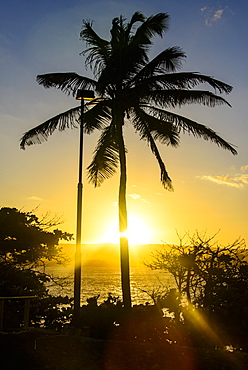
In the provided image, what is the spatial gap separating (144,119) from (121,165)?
211 cm

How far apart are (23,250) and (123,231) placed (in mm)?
4309

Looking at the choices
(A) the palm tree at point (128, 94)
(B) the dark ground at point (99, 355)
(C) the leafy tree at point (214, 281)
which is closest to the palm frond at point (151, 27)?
(A) the palm tree at point (128, 94)

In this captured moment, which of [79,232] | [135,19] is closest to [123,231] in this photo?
[79,232]

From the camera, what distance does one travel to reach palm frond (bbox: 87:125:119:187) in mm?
14904

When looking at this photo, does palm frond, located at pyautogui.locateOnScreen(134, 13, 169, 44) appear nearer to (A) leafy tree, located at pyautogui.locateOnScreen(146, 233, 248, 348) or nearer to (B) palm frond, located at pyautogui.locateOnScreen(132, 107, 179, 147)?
(B) palm frond, located at pyautogui.locateOnScreen(132, 107, 179, 147)

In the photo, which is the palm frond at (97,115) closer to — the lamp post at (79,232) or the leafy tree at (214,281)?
the lamp post at (79,232)

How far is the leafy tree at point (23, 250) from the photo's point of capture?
14.5 meters

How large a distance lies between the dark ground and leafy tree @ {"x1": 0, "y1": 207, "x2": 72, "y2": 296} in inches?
259

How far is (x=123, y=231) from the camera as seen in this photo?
46.5ft

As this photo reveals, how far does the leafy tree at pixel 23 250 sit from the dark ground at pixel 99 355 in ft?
21.6

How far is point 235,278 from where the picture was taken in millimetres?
12352

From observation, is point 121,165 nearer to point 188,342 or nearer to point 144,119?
point 144,119

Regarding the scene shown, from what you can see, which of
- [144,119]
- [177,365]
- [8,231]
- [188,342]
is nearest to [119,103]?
[144,119]

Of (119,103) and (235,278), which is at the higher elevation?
(119,103)
